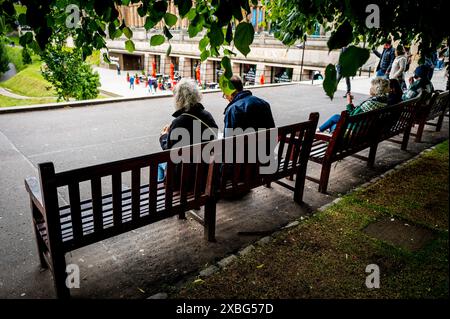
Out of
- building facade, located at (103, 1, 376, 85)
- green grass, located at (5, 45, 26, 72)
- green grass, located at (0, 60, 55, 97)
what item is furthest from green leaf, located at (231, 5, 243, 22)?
green grass, located at (5, 45, 26, 72)

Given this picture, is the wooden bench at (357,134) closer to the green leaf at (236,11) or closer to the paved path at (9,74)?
the green leaf at (236,11)

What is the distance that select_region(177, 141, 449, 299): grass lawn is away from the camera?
2641 mm

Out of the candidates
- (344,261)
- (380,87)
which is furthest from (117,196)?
(380,87)

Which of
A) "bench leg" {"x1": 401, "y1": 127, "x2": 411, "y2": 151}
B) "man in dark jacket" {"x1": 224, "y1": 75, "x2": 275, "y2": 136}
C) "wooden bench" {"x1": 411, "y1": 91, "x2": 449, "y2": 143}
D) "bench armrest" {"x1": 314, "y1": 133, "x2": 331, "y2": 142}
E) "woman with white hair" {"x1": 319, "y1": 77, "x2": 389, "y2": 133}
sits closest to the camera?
"man in dark jacket" {"x1": 224, "y1": 75, "x2": 275, "y2": 136}

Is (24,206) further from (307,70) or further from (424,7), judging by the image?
(307,70)

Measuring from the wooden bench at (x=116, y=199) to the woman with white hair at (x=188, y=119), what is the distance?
32 cm

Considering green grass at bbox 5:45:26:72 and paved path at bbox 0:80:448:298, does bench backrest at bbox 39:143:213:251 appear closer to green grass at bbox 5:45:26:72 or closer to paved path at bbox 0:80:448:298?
paved path at bbox 0:80:448:298

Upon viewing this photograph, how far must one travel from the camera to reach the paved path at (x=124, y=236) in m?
2.75

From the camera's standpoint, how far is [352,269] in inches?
114

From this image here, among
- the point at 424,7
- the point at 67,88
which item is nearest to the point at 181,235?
the point at 424,7

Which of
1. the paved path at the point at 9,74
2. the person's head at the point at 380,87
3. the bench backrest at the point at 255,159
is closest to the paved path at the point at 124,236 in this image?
the bench backrest at the point at 255,159

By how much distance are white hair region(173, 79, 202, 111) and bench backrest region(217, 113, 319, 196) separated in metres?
0.64
